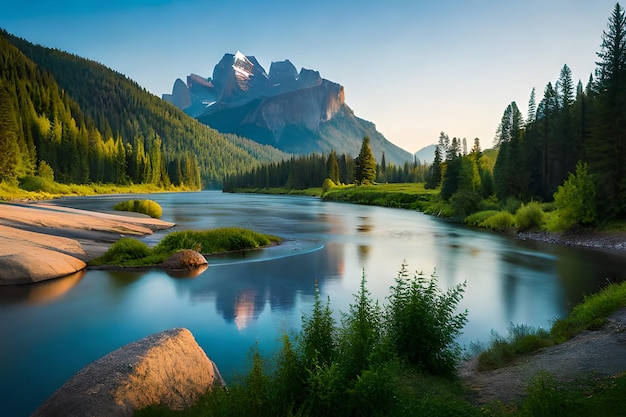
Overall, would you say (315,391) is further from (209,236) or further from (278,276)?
(209,236)

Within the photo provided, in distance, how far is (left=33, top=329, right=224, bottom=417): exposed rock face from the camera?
6.68 m

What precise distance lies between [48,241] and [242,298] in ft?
44.1

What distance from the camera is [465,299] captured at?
19.9 m

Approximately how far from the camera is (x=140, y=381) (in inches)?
286

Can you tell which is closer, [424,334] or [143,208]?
[424,334]

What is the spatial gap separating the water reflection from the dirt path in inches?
653

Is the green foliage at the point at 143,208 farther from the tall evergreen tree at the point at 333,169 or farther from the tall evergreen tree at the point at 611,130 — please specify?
the tall evergreen tree at the point at 333,169

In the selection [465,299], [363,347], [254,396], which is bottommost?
[465,299]

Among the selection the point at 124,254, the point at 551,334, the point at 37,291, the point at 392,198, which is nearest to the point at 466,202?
the point at 392,198

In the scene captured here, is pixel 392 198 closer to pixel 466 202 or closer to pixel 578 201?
pixel 466 202

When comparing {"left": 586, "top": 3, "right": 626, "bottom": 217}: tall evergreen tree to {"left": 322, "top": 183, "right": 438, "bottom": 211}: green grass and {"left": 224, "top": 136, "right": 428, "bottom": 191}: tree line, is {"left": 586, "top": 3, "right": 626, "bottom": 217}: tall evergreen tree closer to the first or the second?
{"left": 322, "top": 183, "right": 438, "bottom": 211}: green grass

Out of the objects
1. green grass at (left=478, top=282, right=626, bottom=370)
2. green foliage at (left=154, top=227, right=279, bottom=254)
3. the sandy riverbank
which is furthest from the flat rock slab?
green grass at (left=478, top=282, right=626, bottom=370)

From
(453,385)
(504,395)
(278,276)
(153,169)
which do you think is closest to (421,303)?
(453,385)

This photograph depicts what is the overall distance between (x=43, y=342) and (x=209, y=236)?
18.5 meters
